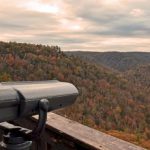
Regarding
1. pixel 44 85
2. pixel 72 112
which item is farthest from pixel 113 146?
pixel 72 112

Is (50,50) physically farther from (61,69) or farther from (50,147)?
(50,147)

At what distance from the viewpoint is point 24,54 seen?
91.6 meters

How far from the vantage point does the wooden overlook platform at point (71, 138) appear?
1930 mm

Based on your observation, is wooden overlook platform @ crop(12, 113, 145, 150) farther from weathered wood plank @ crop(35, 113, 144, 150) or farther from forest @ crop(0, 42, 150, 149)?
forest @ crop(0, 42, 150, 149)

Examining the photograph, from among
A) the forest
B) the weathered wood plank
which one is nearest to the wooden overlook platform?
the weathered wood plank

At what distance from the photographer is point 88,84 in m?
87.0

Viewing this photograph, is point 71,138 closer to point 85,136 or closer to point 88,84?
point 85,136

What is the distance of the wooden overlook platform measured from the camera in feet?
6.33

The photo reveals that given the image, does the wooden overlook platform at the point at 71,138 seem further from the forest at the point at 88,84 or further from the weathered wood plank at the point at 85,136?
the forest at the point at 88,84

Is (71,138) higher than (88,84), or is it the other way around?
(71,138)

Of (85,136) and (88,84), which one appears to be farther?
(88,84)

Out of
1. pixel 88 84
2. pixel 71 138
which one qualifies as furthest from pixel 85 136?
pixel 88 84

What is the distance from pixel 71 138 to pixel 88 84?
85.0 meters

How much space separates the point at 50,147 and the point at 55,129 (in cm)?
13
